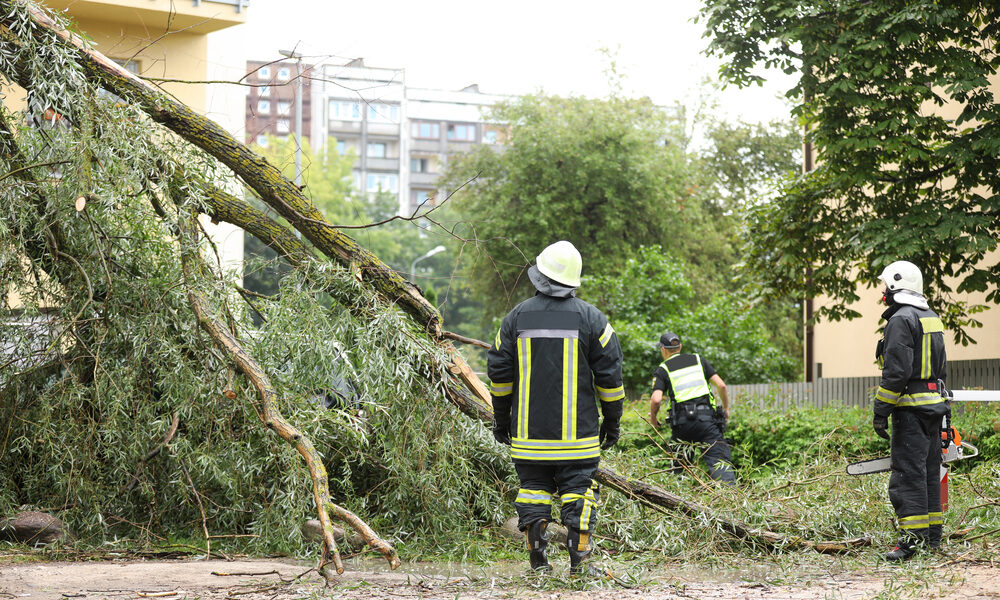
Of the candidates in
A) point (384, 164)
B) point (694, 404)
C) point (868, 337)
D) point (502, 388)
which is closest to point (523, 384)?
point (502, 388)

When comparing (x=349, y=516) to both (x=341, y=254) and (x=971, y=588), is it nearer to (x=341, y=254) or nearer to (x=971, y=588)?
A: (x=341, y=254)

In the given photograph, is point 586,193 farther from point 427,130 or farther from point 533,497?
point 427,130

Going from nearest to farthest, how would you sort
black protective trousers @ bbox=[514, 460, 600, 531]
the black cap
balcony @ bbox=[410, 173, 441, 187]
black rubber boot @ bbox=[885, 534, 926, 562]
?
black protective trousers @ bbox=[514, 460, 600, 531] → black rubber boot @ bbox=[885, 534, 926, 562] → the black cap → balcony @ bbox=[410, 173, 441, 187]

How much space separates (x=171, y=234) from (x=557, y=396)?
288cm

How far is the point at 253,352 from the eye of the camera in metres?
6.16

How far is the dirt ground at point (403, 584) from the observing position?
4.45 metres

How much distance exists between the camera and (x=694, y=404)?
827cm

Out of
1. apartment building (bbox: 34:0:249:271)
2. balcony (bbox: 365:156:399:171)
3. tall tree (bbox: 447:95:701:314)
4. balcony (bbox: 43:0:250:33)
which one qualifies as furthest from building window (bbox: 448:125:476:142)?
balcony (bbox: 43:0:250:33)

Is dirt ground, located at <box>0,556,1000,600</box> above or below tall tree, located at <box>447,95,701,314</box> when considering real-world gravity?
below

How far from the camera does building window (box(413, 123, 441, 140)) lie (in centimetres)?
8231

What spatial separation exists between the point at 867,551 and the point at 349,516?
295 cm

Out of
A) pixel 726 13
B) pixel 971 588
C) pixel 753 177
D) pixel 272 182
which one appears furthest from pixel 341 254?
pixel 753 177

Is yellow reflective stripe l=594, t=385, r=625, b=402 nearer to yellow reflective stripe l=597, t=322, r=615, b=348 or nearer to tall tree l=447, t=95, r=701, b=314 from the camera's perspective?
yellow reflective stripe l=597, t=322, r=615, b=348

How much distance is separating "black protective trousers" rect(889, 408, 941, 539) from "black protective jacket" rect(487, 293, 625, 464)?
1.76 m
